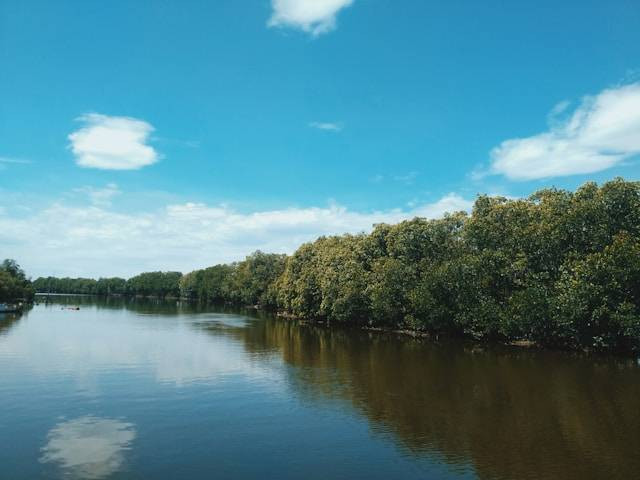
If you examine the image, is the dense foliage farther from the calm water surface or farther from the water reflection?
the water reflection

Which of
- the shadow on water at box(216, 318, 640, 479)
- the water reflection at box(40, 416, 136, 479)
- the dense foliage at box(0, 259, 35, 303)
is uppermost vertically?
the dense foliage at box(0, 259, 35, 303)

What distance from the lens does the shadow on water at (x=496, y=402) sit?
21.2 meters

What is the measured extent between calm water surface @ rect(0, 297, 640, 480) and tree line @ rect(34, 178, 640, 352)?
5.36 m

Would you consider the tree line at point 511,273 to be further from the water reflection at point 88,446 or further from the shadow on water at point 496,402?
the water reflection at point 88,446

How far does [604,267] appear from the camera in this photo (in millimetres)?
47219

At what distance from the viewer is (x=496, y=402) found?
3095 centimetres

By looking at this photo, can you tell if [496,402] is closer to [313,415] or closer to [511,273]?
[313,415]

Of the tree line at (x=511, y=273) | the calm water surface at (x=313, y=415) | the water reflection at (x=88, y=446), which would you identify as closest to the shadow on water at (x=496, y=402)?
the calm water surface at (x=313, y=415)

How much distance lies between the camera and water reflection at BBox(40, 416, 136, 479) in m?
19.1

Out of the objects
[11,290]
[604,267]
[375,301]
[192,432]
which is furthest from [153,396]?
[11,290]

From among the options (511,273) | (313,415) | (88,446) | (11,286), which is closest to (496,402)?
(313,415)

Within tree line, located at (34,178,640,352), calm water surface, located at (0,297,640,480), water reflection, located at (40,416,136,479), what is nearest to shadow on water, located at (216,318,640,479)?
calm water surface, located at (0,297,640,480)

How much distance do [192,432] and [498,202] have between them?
55274 mm

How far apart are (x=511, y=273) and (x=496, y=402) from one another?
1261 inches
